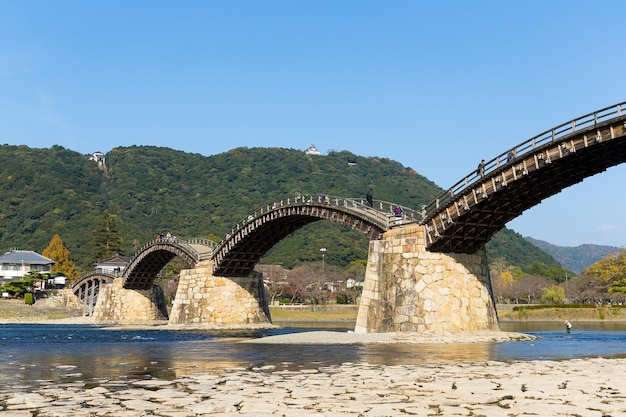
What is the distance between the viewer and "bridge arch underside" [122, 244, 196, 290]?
78338mm

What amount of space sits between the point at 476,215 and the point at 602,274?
3146 inches

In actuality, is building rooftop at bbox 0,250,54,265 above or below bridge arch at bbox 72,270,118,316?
above

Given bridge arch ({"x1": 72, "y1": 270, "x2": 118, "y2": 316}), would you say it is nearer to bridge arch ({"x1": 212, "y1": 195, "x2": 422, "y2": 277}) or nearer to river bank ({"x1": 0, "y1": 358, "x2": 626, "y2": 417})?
bridge arch ({"x1": 212, "y1": 195, "x2": 422, "y2": 277})

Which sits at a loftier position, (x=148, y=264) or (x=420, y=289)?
(x=148, y=264)

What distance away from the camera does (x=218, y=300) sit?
6750 cm

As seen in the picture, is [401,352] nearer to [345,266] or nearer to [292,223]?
[292,223]

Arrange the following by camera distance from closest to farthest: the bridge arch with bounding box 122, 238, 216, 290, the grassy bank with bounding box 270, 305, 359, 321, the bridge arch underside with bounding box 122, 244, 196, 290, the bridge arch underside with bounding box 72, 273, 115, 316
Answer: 1. the bridge arch with bounding box 122, 238, 216, 290
2. the bridge arch underside with bounding box 122, 244, 196, 290
3. the grassy bank with bounding box 270, 305, 359, 321
4. the bridge arch underside with bounding box 72, 273, 115, 316

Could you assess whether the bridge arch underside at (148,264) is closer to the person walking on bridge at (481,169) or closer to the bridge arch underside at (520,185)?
the bridge arch underside at (520,185)

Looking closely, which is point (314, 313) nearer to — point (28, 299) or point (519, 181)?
Answer: point (28, 299)

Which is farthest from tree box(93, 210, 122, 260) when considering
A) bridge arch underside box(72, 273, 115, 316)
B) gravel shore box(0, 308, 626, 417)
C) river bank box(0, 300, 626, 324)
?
gravel shore box(0, 308, 626, 417)

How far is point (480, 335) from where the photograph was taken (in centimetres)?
3688

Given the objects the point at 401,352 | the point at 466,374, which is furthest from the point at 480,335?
the point at 466,374

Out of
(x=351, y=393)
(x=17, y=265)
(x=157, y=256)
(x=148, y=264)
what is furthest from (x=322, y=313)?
(x=351, y=393)

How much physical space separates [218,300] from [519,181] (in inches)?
1639
